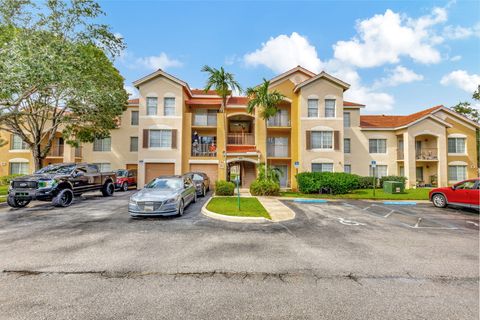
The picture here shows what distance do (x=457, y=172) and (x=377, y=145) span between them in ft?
28.2

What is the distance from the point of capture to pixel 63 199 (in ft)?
36.8

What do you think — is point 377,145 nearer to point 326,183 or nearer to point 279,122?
point 326,183

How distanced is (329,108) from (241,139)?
9.09 metres

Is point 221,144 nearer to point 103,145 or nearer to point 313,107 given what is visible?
point 313,107

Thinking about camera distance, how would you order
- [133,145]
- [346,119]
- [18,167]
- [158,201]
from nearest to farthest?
[158,201] → [133,145] → [346,119] → [18,167]

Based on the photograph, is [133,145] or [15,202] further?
[133,145]

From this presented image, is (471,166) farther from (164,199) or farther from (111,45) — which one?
(111,45)

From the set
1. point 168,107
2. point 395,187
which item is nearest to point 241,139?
point 168,107

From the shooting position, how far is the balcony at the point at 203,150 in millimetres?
21688

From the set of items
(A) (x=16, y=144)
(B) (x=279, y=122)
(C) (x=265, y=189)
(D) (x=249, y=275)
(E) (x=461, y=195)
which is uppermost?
(B) (x=279, y=122)

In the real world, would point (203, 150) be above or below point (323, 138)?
below

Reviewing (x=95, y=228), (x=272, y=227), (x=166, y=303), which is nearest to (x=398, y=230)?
(x=272, y=227)

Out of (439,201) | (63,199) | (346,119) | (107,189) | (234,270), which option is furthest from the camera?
(346,119)

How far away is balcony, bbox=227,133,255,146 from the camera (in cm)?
2247
